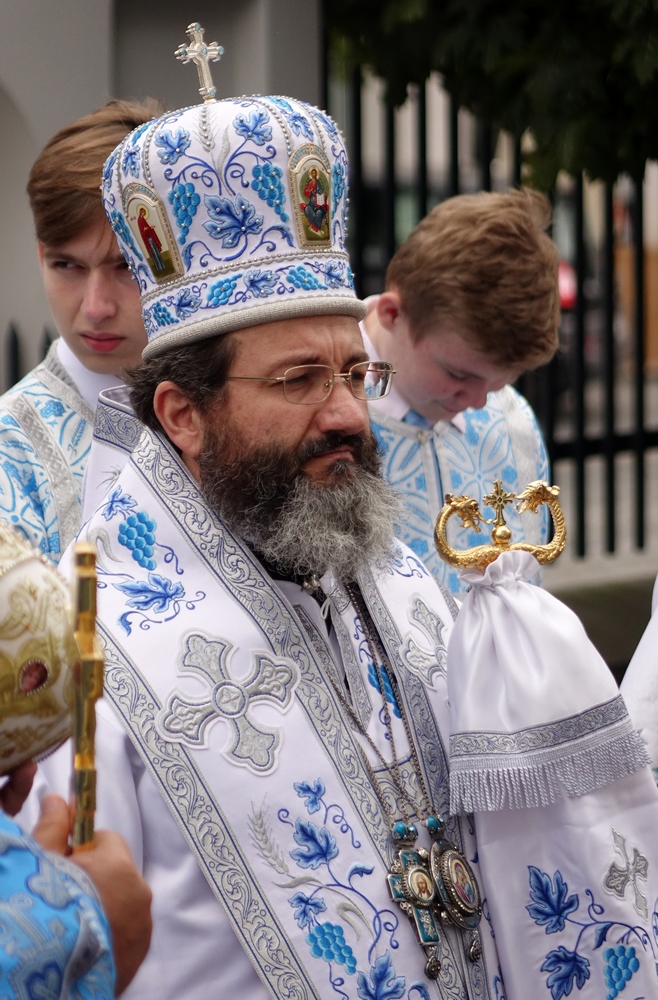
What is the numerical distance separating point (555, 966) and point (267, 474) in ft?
3.17

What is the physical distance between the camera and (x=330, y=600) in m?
2.50

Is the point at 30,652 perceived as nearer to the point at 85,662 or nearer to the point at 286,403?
the point at 85,662

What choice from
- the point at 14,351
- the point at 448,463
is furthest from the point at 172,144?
the point at 14,351

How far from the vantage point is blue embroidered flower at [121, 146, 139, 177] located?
8.25 ft

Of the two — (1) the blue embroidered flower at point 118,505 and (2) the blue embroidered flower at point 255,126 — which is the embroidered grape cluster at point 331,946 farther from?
(2) the blue embroidered flower at point 255,126

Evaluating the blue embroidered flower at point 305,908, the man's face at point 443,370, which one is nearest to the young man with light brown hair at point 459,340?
the man's face at point 443,370

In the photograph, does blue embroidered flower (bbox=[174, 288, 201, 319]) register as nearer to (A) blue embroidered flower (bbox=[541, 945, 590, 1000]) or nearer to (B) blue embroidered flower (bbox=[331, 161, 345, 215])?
(B) blue embroidered flower (bbox=[331, 161, 345, 215])

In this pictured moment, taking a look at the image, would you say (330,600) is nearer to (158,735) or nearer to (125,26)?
(158,735)

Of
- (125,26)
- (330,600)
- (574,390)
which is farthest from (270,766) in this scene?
(574,390)

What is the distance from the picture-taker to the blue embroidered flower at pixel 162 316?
250 centimetres

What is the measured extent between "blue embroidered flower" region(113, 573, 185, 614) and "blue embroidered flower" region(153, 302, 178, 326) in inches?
18.8

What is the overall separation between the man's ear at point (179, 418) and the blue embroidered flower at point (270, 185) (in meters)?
0.38

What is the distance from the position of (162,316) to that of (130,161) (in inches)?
11.5

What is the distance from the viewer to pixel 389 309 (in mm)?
3807
